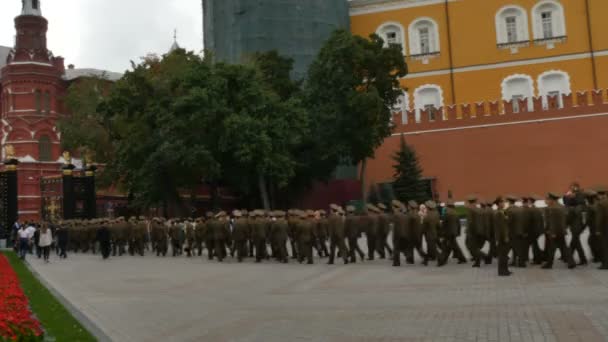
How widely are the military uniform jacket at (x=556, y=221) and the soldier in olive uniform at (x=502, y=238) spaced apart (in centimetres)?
84

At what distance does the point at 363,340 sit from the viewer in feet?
25.2

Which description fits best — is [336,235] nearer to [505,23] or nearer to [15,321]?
[15,321]

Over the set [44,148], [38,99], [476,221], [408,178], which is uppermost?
[38,99]

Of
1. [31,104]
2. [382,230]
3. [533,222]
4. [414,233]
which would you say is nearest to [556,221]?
[533,222]

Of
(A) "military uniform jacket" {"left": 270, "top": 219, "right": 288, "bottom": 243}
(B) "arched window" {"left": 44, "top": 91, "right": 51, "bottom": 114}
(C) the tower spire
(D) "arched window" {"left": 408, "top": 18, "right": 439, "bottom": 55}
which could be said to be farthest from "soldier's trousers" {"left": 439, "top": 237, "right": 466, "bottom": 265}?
(C) the tower spire

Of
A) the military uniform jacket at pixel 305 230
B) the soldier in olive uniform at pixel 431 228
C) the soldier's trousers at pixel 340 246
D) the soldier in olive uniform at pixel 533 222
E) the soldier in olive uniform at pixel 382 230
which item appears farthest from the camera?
the military uniform jacket at pixel 305 230

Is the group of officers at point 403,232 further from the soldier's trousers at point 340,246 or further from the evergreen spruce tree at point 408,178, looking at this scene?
the evergreen spruce tree at point 408,178

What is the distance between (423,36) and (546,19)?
25.6 feet

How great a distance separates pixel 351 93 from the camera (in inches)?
1284

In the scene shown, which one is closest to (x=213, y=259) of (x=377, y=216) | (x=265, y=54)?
(x=377, y=216)

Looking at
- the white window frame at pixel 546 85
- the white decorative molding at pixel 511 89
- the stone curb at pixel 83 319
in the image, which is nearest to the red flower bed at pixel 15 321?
the stone curb at pixel 83 319

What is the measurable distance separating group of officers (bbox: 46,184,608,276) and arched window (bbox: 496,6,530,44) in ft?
84.1

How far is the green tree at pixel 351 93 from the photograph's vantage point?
32.6m

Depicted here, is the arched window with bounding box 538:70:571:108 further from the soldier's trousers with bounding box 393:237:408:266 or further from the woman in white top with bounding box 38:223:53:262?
the woman in white top with bounding box 38:223:53:262
